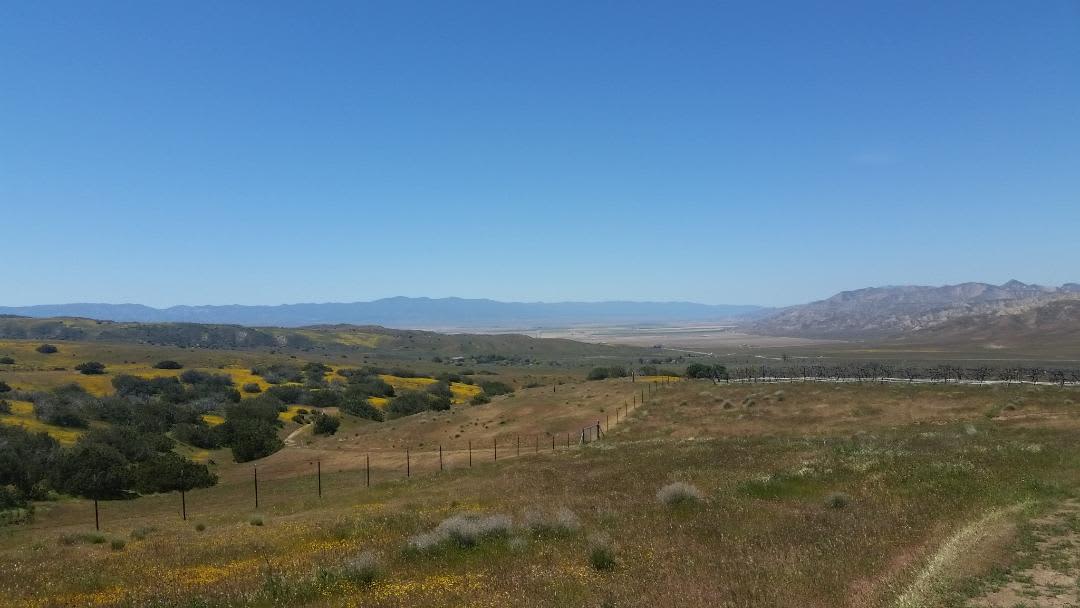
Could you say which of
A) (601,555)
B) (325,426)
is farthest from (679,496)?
(325,426)

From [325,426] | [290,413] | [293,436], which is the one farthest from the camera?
[290,413]

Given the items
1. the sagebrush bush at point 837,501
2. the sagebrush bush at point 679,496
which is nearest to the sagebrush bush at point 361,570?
the sagebrush bush at point 679,496

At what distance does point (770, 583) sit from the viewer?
9.73 metres

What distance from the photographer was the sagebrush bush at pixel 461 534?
13.2 metres

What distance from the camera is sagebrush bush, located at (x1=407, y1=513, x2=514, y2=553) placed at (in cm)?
1320

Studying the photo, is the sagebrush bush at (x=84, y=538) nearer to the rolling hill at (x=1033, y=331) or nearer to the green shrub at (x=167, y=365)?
the green shrub at (x=167, y=365)

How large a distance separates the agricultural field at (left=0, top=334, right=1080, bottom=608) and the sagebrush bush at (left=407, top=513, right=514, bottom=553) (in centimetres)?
5

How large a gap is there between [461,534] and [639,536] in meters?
3.95

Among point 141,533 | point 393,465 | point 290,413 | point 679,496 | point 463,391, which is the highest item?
point 679,496

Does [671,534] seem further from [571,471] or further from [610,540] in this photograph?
[571,471]

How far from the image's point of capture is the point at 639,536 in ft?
44.3

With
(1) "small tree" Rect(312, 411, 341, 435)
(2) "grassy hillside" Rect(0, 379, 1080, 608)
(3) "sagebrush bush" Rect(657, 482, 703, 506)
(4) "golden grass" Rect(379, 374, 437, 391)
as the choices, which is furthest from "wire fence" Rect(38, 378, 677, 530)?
(4) "golden grass" Rect(379, 374, 437, 391)

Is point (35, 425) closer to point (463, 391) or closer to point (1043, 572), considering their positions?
point (463, 391)

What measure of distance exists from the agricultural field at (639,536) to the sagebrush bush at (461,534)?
5 centimetres
